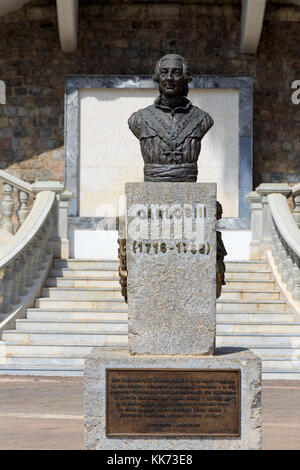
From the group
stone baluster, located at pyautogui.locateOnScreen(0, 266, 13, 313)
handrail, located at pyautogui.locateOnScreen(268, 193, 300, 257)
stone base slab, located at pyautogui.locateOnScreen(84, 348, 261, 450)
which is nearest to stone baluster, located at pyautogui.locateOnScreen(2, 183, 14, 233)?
stone baluster, located at pyautogui.locateOnScreen(0, 266, 13, 313)

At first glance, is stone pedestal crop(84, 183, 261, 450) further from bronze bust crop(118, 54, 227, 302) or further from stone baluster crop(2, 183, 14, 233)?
stone baluster crop(2, 183, 14, 233)

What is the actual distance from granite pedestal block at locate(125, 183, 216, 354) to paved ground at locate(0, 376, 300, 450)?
0.86m

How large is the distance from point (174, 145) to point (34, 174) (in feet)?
35.3

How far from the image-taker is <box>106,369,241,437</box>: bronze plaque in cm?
456

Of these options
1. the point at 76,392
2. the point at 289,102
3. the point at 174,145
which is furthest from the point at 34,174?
the point at 174,145

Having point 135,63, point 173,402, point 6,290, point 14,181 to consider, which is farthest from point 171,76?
point 135,63

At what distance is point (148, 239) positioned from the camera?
15.5ft

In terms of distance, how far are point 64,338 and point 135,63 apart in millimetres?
7724

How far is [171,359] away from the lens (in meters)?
4.63

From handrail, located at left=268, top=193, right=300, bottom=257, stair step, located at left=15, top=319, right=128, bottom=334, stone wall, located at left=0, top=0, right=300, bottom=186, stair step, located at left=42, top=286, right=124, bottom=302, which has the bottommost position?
stair step, located at left=15, top=319, right=128, bottom=334

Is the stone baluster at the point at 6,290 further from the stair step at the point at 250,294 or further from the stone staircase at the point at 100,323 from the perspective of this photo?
the stair step at the point at 250,294

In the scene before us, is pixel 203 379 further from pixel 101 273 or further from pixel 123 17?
pixel 123 17

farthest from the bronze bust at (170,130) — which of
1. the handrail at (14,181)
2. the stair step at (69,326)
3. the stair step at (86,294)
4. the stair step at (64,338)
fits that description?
the handrail at (14,181)

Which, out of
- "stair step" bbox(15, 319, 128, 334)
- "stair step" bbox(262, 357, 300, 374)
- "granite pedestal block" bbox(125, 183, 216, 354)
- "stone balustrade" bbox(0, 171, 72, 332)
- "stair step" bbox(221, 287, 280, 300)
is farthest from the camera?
"stair step" bbox(221, 287, 280, 300)
